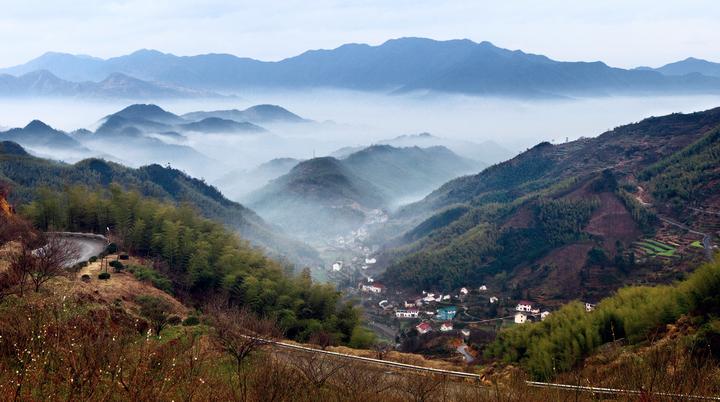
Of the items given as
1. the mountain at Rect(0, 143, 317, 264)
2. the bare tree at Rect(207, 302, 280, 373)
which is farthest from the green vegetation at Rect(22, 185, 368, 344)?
the mountain at Rect(0, 143, 317, 264)

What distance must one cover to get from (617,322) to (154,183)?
104593 millimetres

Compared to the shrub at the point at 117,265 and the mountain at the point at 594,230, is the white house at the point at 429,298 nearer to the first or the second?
the mountain at the point at 594,230

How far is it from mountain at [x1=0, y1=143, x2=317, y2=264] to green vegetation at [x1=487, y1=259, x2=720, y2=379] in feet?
209

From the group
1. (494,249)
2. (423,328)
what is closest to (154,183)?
(494,249)

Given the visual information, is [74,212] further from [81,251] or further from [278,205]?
[278,205]

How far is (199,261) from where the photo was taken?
32219 mm

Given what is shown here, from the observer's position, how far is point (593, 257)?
7294 centimetres

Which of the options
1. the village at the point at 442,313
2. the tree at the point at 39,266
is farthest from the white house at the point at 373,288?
the tree at the point at 39,266

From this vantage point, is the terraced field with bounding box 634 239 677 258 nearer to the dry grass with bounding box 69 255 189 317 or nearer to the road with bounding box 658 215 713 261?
the road with bounding box 658 215 713 261

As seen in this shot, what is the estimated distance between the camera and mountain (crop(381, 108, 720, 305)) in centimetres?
6894

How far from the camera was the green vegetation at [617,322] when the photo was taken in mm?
19812

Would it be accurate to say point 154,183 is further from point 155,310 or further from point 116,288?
point 155,310

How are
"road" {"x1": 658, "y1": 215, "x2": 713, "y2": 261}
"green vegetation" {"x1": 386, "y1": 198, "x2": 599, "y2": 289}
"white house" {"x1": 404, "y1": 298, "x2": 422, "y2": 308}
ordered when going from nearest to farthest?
"road" {"x1": 658, "y1": 215, "x2": 713, "y2": 261}
"white house" {"x1": 404, "y1": 298, "x2": 422, "y2": 308}
"green vegetation" {"x1": 386, "y1": 198, "x2": 599, "y2": 289}

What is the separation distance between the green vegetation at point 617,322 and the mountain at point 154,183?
63795mm
